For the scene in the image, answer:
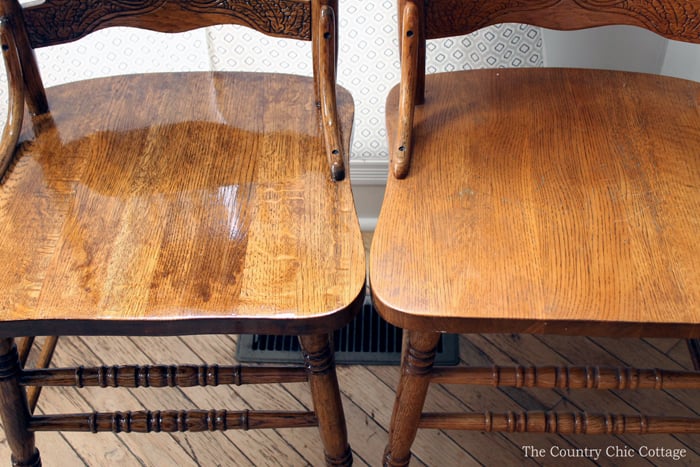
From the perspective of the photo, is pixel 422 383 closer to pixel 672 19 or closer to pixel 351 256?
pixel 351 256

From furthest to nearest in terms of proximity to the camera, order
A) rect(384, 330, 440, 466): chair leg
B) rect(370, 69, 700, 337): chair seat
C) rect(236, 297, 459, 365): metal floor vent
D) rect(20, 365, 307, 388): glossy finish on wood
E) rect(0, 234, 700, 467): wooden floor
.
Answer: rect(236, 297, 459, 365): metal floor vent → rect(0, 234, 700, 467): wooden floor → rect(20, 365, 307, 388): glossy finish on wood → rect(384, 330, 440, 466): chair leg → rect(370, 69, 700, 337): chair seat

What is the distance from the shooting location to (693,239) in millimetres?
913

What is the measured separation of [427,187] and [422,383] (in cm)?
25

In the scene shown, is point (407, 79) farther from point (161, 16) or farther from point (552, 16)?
point (161, 16)

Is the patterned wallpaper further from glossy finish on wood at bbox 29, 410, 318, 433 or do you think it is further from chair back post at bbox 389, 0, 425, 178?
glossy finish on wood at bbox 29, 410, 318, 433

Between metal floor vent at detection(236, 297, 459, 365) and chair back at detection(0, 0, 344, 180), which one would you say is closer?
chair back at detection(0, 0, 344, 180)

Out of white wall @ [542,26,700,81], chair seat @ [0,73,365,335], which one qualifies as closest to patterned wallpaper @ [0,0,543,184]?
white wall @ [542,26,700,81]

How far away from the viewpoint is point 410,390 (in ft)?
3.34

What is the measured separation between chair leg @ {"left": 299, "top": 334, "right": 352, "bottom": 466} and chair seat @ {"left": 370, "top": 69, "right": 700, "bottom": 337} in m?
0.15

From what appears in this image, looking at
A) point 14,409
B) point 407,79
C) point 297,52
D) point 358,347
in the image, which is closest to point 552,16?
point 407,79

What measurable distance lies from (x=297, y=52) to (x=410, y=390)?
0.70 meters

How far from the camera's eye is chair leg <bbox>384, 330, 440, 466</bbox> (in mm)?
965

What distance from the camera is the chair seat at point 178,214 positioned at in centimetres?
88

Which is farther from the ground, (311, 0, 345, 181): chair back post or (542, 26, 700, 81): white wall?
(311, 0, 345, 181): chair back post
